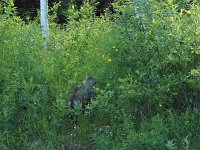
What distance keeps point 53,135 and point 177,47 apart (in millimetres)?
1797

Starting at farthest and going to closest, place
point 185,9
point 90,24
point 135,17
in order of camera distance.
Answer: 1. point 90,24
2. point 185,9
3. point 135,17

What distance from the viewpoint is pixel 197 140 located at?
516cm

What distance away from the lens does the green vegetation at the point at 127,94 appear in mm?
5246

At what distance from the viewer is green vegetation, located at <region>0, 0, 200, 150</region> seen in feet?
17.2

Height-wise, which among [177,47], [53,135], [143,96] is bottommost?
[53,135]

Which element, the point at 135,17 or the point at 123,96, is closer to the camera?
the point at 123,96

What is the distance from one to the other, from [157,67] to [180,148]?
0.99 metres

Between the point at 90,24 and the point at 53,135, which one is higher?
the point at 90,24

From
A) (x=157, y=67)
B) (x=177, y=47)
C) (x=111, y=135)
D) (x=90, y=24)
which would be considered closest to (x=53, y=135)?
(x=111, y=135)

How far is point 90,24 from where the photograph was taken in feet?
26.2

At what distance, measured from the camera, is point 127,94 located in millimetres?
5312

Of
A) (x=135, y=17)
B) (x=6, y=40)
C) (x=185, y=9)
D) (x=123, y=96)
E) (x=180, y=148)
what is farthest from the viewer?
(x=6, y=40)

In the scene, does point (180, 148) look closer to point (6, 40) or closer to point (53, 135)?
point (53, 135)

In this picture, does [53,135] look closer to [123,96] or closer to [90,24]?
[123,96]
